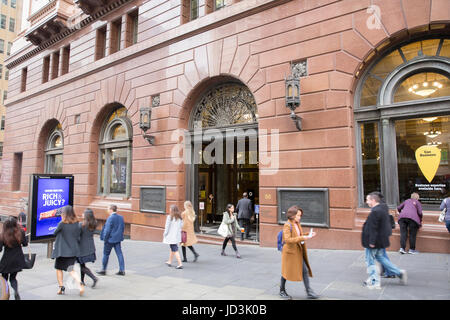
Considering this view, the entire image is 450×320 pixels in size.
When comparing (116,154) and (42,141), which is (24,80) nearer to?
(42,141)

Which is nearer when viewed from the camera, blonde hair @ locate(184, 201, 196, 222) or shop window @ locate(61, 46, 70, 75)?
blonde hair @ locate(184, 201, 196, 222)

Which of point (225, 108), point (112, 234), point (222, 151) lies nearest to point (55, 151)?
point (222, 151)

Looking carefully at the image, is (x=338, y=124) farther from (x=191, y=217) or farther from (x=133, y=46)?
(x=133, y=46)

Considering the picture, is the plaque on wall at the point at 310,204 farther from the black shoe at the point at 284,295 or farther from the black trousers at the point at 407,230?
the black shoe at the point at 284,295

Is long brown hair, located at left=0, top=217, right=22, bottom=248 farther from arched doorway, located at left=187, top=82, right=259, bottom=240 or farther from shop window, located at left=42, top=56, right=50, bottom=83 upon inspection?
shop window, located at left=42, top=56, right=50, bottom=83

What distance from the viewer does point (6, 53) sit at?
52625mm

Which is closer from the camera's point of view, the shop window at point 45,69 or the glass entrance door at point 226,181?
the glass entrance door at point 226,181

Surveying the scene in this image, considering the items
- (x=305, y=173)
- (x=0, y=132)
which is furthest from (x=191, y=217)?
(x=0, y=132)

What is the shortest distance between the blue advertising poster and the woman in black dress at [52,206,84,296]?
442 cm

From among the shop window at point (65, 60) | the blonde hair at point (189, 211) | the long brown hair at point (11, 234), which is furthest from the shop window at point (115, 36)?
the long brown hair at point (11, 234)

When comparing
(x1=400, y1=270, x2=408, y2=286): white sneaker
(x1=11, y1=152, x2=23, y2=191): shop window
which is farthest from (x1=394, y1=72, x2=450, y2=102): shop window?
(x1=11, y1=152, x2=23, y2=191): shop window

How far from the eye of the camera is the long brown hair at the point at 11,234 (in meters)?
5.64

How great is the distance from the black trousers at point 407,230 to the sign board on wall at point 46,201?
10.4 meters

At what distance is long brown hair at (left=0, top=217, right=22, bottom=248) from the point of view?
18.5 feet
